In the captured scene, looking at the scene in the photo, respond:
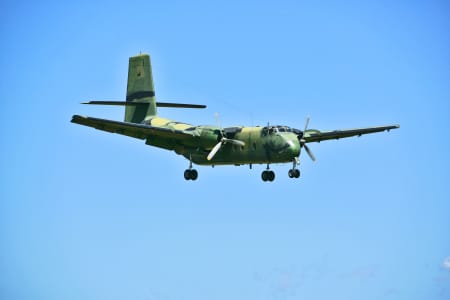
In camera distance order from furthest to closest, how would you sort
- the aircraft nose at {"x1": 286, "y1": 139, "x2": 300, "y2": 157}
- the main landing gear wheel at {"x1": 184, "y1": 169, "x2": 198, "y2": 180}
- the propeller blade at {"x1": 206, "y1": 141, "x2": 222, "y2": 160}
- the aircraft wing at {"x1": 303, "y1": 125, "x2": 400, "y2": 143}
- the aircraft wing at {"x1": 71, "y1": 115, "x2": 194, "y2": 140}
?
the main landing gear wheel at {"x1": 184, "y1": 169, "x2": 198, "y2": 180} → the aircraft wing at {"x1": 303, "y1": 125, "x2": 400, "y2": 143} → the propeller blade at {"x1": 206, "y1": 141, "x2": 222, "y2": 160} → the aircraft wing at {"x1": 71, "y1": 115, "x2": 194, "y2": 140} → the aircraft nose at {"x1": 286, "y1": 139, "x2": 300, "y2": 157}

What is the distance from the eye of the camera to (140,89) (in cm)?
5147

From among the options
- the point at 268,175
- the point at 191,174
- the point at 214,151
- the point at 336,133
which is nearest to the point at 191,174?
the point at 191,174

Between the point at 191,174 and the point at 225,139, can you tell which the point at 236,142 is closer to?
the point at 225,139

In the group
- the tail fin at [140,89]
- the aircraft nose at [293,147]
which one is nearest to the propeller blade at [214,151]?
the aircraft nose at [293,147]

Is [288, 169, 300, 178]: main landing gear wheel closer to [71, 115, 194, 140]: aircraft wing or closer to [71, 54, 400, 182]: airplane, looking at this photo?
[71, 54, 400, 182]: airplane

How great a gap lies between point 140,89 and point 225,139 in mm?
9319

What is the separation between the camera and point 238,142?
44156 mm

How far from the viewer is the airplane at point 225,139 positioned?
42.6m

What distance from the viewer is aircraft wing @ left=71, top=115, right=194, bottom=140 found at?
142 feet

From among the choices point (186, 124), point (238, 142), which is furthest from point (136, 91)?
point (238, 142)

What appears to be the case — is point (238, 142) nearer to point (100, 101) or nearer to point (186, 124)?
point (186, 124)

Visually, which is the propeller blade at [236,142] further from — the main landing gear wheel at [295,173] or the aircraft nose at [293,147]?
the main landing gear wheel at [295,173]

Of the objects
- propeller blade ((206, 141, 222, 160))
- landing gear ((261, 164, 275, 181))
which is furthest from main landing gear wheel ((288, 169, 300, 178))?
propeller blade ((206, 141, 222, 160))

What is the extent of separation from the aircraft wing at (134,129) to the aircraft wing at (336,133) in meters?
6.72
